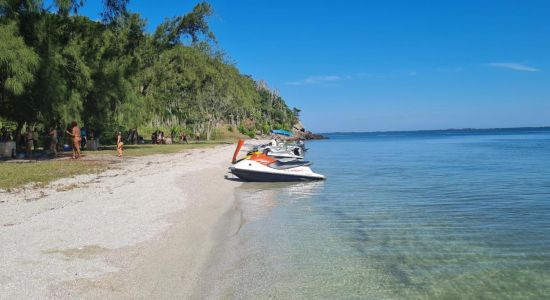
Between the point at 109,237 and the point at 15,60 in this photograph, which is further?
the point at 15,60

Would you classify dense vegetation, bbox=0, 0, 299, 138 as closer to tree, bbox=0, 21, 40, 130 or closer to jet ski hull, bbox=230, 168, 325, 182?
tree, bbox=0, 21, 40, 130

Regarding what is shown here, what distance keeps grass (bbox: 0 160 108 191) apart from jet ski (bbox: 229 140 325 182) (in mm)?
5363

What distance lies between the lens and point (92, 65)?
2622 centimetres

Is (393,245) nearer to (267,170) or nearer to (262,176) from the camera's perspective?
(267,170)

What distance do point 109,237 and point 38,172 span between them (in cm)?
948

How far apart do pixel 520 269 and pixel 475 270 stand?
2.28 feet

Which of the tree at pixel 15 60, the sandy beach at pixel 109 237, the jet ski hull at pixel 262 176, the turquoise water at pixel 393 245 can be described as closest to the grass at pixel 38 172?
the sandy beach at pixel 109 237

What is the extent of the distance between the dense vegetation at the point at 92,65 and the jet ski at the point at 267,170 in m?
7.44

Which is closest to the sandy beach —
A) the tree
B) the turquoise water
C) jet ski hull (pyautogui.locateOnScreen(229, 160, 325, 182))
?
the turquoise water

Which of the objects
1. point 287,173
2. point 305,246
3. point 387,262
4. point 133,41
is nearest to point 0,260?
point 305,246

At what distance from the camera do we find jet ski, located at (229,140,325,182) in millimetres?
18083

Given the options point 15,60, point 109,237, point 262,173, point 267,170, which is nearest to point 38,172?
point 15,60

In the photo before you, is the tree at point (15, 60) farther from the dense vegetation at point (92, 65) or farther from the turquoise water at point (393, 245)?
the turquoise water at point (393, 245)

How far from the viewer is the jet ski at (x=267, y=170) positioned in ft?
59.3
